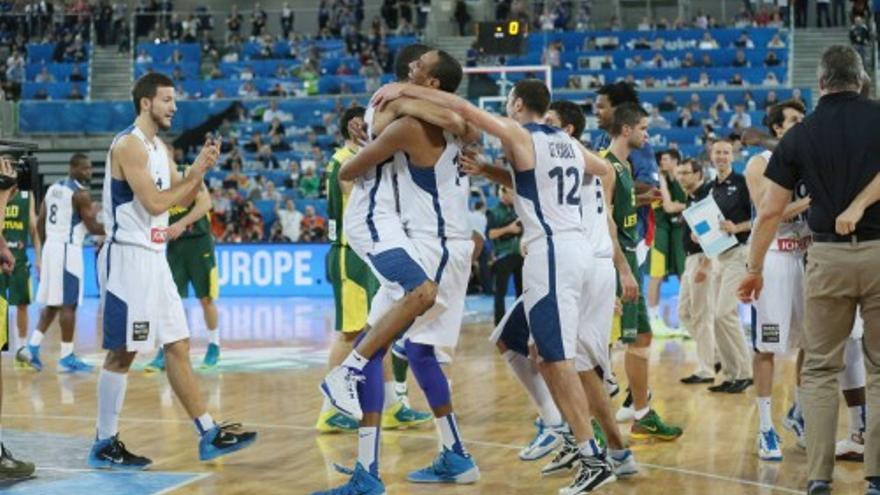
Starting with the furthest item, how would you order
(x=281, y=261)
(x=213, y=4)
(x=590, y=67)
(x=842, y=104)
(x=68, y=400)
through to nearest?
(x=213, y=4)
(x=590, y=67)
(x=281, y=261)
(x=68, y=400)
(x=842, y=104)

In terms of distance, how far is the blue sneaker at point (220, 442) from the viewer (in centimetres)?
818

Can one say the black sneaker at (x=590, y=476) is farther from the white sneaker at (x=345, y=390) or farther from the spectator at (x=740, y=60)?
the spectator at (x=740, y=60)

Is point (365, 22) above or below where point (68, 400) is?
above

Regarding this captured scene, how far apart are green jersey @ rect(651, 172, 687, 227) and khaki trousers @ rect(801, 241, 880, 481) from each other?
7761 mm

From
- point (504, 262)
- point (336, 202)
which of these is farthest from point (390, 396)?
point (504, 262)

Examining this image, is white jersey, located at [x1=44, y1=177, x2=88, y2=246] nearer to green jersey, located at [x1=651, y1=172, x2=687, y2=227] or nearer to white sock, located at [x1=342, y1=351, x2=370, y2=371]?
green jersey, located at [x1=651, y1=172, x2=687, y2=227]

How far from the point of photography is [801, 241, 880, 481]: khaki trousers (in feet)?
22.2

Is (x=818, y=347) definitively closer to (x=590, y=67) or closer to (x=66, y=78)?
(x=590, y=67)

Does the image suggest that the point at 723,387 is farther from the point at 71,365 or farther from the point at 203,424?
the point at 71,365

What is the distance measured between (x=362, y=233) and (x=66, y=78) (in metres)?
26.3

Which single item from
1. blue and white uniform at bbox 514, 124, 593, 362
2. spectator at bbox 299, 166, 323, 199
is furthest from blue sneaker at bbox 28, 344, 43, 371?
spectator at bbox 299, 166, 323, 199

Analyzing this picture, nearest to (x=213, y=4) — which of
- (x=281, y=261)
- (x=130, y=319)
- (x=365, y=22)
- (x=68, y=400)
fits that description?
(x=365, y=22)

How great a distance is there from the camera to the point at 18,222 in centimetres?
1410

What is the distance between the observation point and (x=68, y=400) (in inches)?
446
